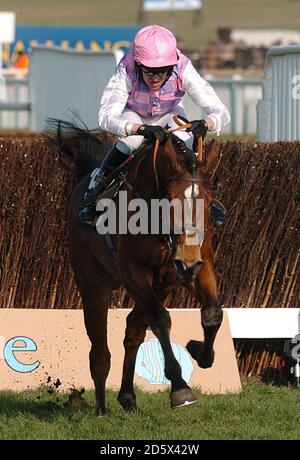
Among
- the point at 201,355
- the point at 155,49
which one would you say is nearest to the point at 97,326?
the point at 201,355

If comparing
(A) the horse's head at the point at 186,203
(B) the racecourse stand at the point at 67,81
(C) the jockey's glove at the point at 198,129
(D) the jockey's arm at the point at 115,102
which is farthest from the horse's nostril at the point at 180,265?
(B) the racecourse stand at the point at 67,81

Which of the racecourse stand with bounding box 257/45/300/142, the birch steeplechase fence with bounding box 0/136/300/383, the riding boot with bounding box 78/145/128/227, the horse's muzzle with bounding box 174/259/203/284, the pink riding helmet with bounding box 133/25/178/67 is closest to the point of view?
the horse's muzzle with bounding box 174/259/203/284

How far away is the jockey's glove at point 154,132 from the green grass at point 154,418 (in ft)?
4.97

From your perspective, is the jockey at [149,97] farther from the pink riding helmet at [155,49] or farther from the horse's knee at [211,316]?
the horse's knee at [211,316]

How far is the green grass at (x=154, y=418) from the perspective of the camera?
6238 millimetres

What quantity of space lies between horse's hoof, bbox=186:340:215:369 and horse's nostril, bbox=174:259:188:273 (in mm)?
665

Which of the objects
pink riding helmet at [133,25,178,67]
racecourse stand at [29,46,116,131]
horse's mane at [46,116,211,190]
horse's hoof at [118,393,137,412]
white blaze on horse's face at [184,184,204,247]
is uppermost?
racecourse stand at [29,46,116,131]

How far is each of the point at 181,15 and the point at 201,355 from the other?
204 feet

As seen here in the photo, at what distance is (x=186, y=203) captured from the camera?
18.6 feet

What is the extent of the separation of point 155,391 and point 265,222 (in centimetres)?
143

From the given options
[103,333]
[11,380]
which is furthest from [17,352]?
[103,333]

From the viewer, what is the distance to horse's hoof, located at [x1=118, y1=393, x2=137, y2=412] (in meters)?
6.76

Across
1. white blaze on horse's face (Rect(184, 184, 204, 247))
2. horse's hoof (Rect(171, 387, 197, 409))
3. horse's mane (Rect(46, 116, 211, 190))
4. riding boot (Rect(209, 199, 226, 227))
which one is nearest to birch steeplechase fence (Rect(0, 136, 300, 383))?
horse's mane (Rect(46, 116, 211, 190))

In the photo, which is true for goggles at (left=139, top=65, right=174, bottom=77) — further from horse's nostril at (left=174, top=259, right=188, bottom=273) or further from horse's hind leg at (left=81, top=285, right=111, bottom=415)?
horse's hind leg at (left=81, top=285, right=111, bottom=415)
